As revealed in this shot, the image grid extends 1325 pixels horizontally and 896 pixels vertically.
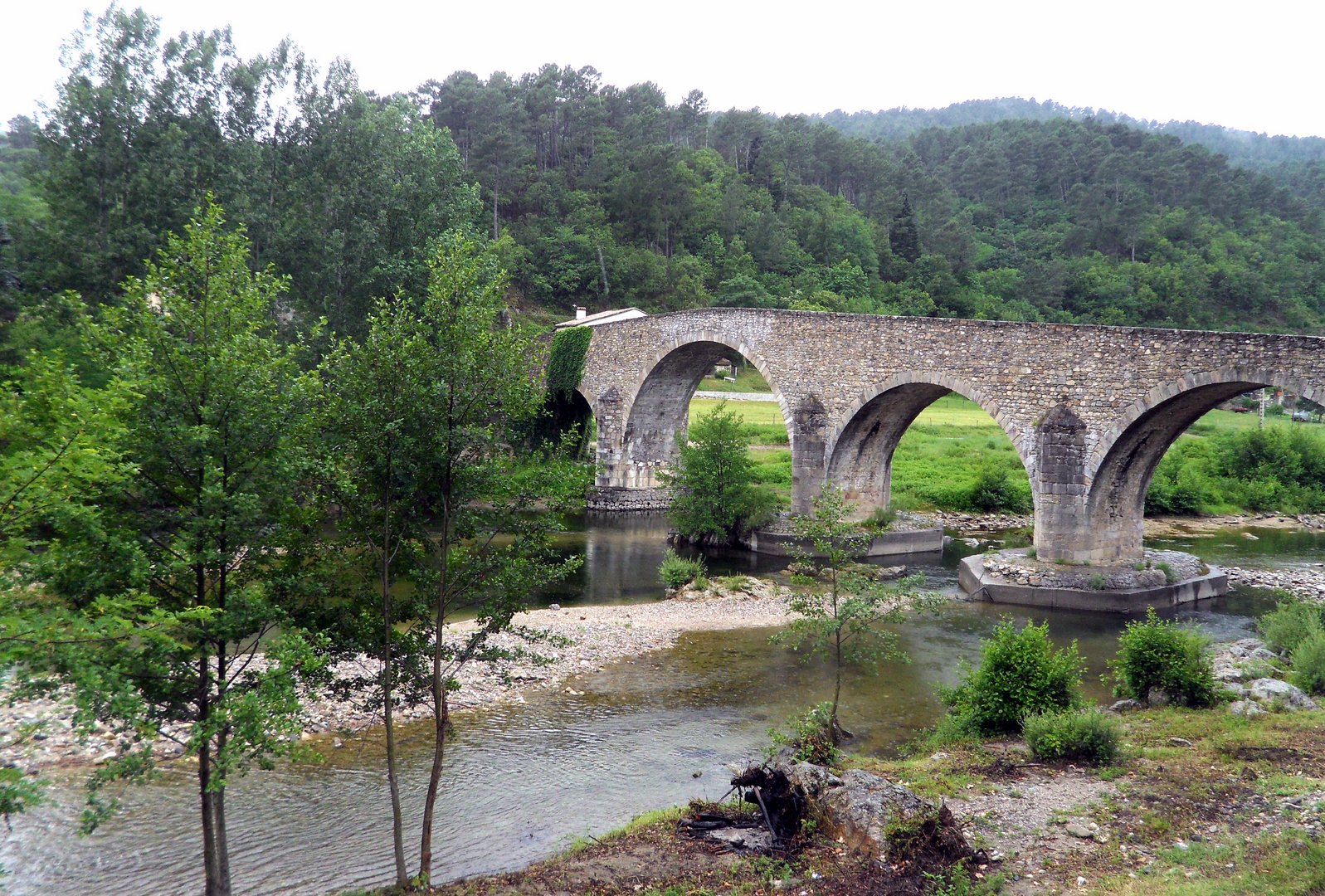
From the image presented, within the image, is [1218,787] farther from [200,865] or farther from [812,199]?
[812,199]

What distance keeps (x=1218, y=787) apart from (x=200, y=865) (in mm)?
8322

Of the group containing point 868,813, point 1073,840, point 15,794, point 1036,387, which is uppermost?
point 1036,387

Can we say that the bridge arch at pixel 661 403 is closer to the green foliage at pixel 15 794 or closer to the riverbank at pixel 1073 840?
the riverbank at pixel 1073 840

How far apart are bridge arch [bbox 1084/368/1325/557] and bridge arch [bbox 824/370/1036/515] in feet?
6.62

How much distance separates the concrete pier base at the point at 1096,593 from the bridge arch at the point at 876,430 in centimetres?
279

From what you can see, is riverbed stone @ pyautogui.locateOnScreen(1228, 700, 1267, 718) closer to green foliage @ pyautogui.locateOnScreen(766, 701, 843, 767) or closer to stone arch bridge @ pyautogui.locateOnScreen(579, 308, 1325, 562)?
green foliage @ pyautogui.locateOnScreen(766, 701, 843, 767)

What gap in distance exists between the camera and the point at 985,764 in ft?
26.3

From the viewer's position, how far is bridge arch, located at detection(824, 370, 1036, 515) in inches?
730

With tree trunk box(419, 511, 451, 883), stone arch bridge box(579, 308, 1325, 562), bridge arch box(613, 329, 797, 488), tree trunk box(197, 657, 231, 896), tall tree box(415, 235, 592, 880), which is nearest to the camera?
tree trunk box(197, 657, 231, 896)

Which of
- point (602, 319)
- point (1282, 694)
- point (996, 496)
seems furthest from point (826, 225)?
point (1282, 694)

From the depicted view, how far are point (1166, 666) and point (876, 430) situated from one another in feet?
38.5

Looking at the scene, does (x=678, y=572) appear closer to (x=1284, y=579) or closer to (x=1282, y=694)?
(x=1282, y=694)

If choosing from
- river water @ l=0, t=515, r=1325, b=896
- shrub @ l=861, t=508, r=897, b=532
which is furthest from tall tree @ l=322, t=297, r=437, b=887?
shrub @ l=861, t=508, r=897, b=532

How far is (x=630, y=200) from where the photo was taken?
51750 mm
